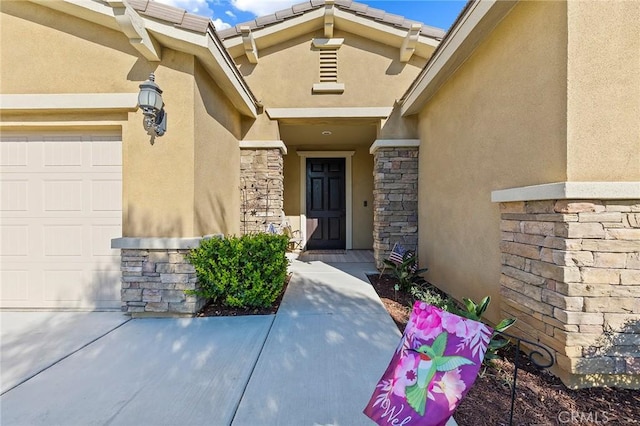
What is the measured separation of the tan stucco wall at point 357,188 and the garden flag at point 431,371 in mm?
6047

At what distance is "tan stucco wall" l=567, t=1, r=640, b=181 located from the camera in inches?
74.2

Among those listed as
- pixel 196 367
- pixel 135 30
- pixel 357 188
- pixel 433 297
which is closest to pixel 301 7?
pixel 135 30

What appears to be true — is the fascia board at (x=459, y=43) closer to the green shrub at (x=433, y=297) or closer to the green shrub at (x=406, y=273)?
the green shrub at (x=406, y=273)

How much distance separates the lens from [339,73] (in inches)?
205

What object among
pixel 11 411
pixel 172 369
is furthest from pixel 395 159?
pixel 11 411

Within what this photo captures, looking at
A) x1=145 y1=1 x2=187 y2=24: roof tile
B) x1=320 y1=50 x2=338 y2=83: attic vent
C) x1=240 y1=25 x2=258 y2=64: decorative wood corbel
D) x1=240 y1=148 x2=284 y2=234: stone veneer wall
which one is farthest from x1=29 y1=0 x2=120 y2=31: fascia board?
x1=320 y1=50 x2=338 y2=83: attic vent

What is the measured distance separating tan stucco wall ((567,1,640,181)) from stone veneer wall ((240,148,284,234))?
4287 millimetres

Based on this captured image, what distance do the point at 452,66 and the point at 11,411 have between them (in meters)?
5.10

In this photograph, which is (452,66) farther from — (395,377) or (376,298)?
(395,377)

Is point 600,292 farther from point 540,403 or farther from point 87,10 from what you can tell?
point 87,10

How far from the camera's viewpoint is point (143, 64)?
320 centimetres

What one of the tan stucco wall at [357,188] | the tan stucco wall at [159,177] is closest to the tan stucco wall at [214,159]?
the tan stucco wall at [159,177]

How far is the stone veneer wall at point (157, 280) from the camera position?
3.17 m

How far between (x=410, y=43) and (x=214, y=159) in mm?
3970
